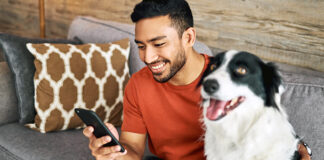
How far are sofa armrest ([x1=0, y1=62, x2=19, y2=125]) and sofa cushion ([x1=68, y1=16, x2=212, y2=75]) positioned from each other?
2.00 ft

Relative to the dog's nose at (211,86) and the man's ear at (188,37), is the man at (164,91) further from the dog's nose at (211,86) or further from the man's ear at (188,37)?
the dog's nose at (211,86)

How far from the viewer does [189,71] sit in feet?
4.42

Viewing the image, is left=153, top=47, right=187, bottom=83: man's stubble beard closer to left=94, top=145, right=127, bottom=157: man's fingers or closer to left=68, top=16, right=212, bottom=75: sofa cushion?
left=94, top=145, right=127, bottom=157: man's fingers

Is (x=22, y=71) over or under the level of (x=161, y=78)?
under

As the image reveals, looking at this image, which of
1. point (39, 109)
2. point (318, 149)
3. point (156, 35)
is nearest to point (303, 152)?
point (318, 149)

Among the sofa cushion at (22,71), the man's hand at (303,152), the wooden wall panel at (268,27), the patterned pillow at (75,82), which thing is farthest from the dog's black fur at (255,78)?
the sofa cushion at (22,71)

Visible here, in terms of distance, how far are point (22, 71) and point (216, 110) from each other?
1291mm

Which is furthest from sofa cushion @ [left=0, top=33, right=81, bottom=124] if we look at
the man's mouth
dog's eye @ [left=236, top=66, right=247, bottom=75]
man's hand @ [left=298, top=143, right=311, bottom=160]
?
man's hand @ [left=298, top=143, right=311, bottom=160]

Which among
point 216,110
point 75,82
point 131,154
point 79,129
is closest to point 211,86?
point 216,110

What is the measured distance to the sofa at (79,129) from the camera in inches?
52.3

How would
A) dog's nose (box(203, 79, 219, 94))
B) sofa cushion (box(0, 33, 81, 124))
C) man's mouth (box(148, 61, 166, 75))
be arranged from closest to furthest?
dog's nose (box(203, 79, 219, 94))
man's mouth (box(148, 61, 166, 75))
sofa cushion (box(0, 33, 81, 124))

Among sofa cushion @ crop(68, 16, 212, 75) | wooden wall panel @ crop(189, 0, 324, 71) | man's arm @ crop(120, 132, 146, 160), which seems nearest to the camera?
man's arm @ crop(120, 132, 146, 160)

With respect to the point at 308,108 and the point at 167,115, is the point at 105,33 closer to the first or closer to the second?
the point at 167,115

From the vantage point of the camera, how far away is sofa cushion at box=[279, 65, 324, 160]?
4.29 ft
